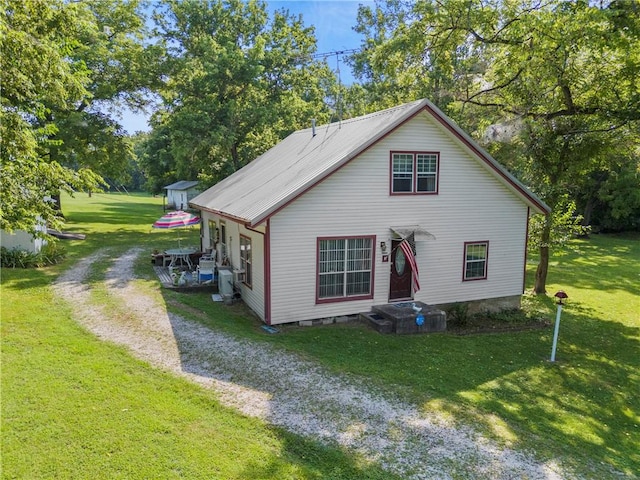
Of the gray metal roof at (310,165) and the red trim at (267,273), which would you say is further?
the gray metal roof at (310,165)

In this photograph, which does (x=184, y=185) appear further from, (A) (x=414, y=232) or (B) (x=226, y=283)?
(A) (x=414, y=232)

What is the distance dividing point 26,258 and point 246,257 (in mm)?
9831

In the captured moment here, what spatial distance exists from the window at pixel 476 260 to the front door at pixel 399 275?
86.9 inches

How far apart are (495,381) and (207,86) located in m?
25.0

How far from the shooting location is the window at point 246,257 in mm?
14117

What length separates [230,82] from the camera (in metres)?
29.6

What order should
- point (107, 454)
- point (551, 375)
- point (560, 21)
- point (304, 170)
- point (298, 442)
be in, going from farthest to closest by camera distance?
point (304, 170) → point (560, 21) → point (551, 375) → point (298, 442) → point (107, 454)

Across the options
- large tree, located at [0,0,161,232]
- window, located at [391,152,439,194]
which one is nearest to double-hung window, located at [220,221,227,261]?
window, located at [391,152,439,194]

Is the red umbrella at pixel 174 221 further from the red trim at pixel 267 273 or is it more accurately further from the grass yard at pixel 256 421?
the red trim at pixel 267 273

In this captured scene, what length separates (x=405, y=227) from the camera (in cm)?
1391

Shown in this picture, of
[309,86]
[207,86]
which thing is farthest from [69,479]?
[309,86]

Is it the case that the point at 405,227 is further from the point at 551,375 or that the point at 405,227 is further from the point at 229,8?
the point at 229,8

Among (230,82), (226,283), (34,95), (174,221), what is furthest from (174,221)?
(230,82)

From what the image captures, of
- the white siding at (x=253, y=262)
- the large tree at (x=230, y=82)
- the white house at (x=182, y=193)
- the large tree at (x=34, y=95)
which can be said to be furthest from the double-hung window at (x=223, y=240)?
the white house at (x=182, y=193)
